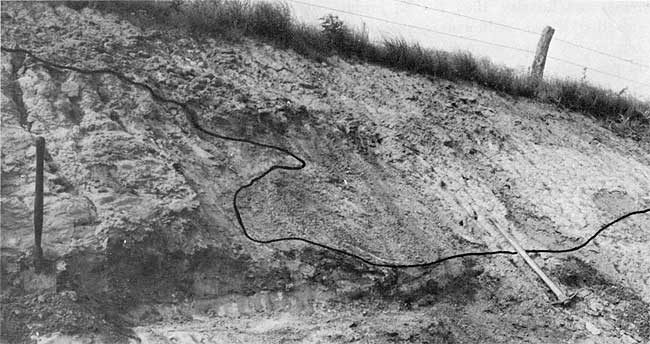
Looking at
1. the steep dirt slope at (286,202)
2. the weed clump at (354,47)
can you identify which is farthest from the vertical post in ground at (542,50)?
the steep dirt slope at (286,202)

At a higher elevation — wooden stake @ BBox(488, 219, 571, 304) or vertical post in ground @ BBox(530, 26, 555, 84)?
vertical post in ground @ BBox(530, 26, 555, 84)

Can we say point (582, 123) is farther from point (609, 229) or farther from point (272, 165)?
point (272, 165)

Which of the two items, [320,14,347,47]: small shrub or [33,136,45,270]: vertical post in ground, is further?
[320,14,347,47]: small shrub

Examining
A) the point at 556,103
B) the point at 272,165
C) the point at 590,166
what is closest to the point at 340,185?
the point at 272,165

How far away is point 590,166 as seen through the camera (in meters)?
8.66

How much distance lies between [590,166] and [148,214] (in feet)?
19.6

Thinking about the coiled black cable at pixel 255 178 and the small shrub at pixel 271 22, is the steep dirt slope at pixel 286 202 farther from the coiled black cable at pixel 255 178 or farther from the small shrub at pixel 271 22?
the small shrub at pixel 271 22

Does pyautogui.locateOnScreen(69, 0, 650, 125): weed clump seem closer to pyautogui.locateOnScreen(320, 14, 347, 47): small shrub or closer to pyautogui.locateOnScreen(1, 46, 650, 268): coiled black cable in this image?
pyautogui.locateOnScreen(320, 14, 347, 47): small shrub

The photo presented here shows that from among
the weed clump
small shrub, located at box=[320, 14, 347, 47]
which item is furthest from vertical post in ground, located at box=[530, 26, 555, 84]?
small shrub, located at box=[320, 14, 347, 47]

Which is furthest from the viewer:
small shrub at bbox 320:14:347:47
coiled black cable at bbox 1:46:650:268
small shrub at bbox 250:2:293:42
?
small shrub at bbox 320:14:347:47

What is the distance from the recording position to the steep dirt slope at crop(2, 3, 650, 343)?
512 centimetres

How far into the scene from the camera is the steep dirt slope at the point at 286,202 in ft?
16.8

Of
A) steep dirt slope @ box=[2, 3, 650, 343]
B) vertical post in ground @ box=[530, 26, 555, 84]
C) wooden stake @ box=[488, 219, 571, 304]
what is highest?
vertical post in ground @ box=[530, 26, 555, 84]

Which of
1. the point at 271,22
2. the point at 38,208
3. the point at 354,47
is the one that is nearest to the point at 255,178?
the point at 38,208
